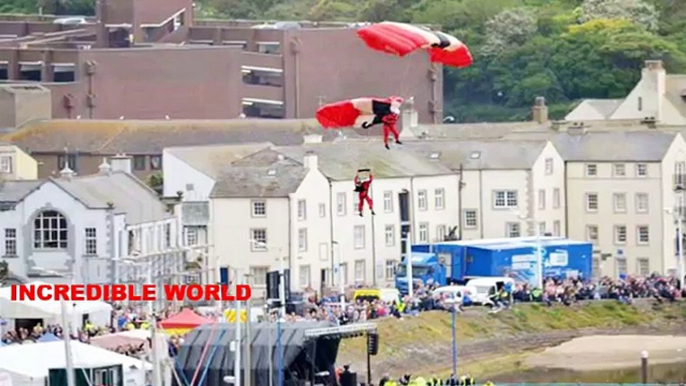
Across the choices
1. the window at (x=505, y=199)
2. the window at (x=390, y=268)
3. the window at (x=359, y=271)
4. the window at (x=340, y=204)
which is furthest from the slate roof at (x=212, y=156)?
the window at (x=505, y=199)

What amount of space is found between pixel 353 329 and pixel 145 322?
7863 millimetres

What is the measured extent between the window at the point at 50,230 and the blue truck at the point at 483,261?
1032 centimetres

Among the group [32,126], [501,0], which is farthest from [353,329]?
[501,0]

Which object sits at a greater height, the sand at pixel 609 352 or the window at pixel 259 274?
the window at pixel 259 274

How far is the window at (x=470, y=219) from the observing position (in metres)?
93.9

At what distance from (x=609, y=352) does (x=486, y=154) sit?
42.4ft

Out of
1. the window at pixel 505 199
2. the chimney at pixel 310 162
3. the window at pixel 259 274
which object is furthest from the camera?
the window at pixel 505 199

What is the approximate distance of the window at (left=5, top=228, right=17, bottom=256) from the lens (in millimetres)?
80562

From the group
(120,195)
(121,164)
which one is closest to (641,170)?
(121,164)

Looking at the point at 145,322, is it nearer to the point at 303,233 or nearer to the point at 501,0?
the point at 303,233

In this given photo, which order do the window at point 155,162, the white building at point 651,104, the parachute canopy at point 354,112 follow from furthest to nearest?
the white building at point 651,104 < the window at point 155,162 < the parachute canopy at point 354,112

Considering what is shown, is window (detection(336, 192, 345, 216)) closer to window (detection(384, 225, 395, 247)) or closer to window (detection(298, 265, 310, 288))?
window (detection(384, 225, 395, 247))

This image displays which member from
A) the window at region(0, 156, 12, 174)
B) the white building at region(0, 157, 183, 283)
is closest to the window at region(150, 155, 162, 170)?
the window at region(0, 156, 12, 174)

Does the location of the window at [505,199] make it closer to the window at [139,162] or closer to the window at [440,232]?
the window at [440,232]
